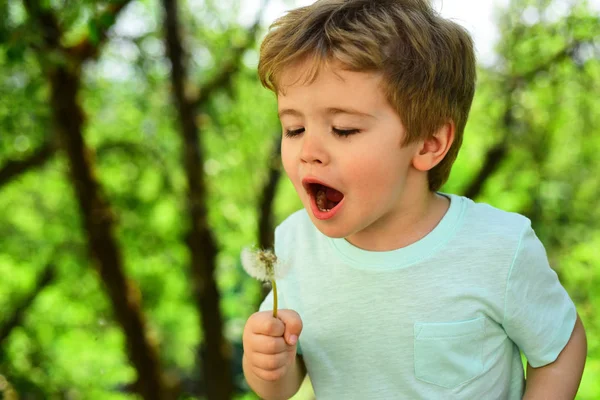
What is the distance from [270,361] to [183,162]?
4.93 metres

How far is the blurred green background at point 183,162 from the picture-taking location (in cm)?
506

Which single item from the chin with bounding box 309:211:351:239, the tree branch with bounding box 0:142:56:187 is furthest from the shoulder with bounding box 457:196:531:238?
the tree branch with bounding box 0:142:56:187

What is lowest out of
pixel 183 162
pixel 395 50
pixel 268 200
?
pixel 268 200

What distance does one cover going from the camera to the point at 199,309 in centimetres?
651

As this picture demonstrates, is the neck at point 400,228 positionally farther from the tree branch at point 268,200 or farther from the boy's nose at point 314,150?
the tree branch at point 268,200

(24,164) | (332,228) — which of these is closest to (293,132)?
(332,228)

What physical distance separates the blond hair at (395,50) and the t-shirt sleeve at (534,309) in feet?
1.10

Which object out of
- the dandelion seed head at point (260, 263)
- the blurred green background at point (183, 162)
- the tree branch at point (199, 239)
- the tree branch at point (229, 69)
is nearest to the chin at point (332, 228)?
the dandelion seed head at point (260, 263)

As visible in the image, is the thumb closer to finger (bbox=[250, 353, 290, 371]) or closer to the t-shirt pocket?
finger (bbox=[250, 353, 290, 371])

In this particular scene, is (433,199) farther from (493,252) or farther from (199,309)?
(199,309)

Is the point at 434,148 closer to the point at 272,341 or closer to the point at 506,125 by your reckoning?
the point at 272,341

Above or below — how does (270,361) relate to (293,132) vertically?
below

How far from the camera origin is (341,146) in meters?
1.37

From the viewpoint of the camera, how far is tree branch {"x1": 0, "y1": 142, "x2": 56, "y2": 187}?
6.31 m
